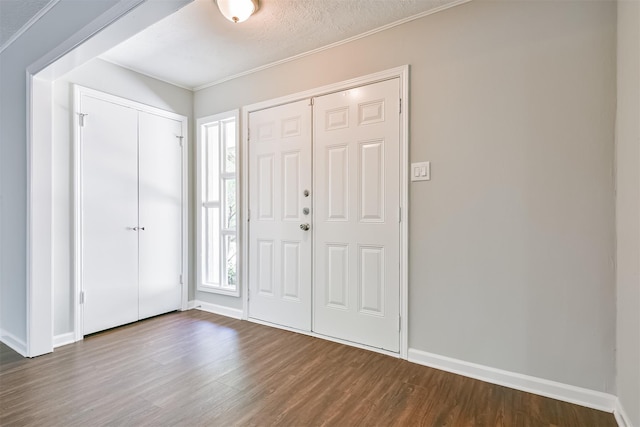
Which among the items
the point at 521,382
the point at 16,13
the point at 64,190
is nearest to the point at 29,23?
the point at 16,13

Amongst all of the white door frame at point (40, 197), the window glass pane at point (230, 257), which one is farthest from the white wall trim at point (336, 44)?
the window glass pane at point (230, 257)

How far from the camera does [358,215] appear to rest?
249cm

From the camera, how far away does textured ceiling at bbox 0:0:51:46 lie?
2.12 m

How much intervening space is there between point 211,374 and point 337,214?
4.84 ft

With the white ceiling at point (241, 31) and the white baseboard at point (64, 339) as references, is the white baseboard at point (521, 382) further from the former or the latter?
the white baseboard at point (64, 339)

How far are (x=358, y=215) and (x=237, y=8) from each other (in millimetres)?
1661

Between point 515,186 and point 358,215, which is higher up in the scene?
point 515,186

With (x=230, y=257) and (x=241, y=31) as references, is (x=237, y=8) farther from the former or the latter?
(x=230, y=257)

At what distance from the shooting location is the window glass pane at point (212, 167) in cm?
351

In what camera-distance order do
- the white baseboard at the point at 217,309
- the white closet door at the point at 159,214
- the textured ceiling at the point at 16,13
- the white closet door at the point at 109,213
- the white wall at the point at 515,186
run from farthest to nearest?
the white baseboard at the point at 217,309 → the white closet door at the point at 159,214 → the white closet door at the point at 109,213 → the textured ceiling at the point at 16,13 → the white wall at the point at 515,186

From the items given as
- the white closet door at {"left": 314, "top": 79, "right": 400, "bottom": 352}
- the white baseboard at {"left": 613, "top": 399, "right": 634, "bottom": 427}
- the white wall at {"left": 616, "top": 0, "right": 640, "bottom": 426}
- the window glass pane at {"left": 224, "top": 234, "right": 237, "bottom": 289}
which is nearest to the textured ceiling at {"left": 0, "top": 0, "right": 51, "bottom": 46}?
the white closet door at {"left": 314, "top": 79, "right": 400, "bottom": 352}

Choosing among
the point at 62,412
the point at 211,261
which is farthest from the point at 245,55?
the point at 62,412

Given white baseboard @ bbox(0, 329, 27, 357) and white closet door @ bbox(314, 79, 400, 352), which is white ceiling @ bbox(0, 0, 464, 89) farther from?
A: white baseboard @ bbox(0, 329, 27, 357)

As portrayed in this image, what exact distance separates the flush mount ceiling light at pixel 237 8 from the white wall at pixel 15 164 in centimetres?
112
